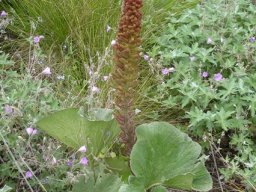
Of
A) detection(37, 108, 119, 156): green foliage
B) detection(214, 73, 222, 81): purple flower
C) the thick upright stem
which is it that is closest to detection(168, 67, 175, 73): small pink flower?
detection(214, 73, 222, 81): purple flower

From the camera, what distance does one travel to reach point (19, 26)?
13.6 feet

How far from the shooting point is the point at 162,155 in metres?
2.16

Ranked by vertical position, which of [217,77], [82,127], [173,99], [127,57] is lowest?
[173,99]

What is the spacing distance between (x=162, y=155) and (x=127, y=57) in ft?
1.41

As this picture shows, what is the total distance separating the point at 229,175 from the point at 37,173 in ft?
3.22

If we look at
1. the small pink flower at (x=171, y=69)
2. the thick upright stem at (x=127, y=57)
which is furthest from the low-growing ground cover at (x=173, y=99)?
the thick upright stem at (x=127, y=57)

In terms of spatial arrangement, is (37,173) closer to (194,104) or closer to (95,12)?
(194,104)

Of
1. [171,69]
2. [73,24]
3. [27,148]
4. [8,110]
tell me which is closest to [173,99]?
[171,69]

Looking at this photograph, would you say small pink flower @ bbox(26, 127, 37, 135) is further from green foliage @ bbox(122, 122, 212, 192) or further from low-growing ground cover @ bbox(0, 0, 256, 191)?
green foliage @ bbox(122, 122, 212, 192)

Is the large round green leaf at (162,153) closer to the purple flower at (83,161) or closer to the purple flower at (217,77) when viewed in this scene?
the purple flower at (83,161)

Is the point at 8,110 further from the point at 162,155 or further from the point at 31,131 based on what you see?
the point at 162,155

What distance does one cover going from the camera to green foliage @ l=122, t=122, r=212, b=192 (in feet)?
7.02

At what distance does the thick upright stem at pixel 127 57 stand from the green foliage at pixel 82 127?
9 centimetres

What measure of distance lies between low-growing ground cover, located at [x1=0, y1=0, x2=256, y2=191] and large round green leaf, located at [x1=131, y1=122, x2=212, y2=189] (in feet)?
0.05
